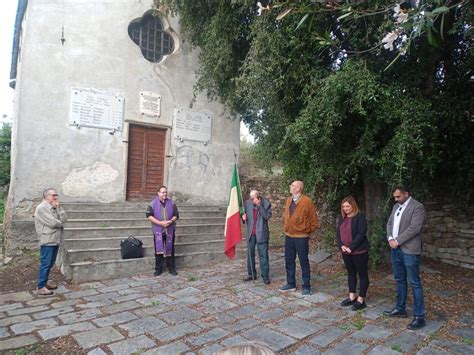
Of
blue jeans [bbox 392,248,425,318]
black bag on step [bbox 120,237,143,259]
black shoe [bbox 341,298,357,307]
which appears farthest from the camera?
black bag on step [bbox 120,237,143,259]

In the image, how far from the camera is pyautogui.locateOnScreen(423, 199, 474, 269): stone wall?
7254mm

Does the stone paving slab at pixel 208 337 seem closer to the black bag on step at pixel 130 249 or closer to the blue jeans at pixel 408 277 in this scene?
the blue jeans at pixel 408 277

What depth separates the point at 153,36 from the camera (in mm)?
10078

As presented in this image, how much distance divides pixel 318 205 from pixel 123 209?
5.15 metres

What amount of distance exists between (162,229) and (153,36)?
245 inches

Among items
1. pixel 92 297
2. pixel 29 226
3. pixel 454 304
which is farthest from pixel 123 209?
pixel 454 304

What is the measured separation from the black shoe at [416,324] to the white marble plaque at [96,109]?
7.76 metres

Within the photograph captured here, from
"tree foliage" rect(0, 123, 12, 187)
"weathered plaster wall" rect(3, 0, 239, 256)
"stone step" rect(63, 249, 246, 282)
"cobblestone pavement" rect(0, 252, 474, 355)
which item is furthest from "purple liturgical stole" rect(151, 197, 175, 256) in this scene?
"tree foliage" rect(0, 123, 12, 187)

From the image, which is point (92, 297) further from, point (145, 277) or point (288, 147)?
point (288, 147)

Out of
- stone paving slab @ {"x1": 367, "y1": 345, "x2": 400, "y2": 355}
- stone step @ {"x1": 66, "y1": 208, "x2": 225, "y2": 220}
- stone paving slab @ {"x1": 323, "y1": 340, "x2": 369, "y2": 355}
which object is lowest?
stone paving slab @ {"x1": 323, "y1": 340, "x2": 369, "y2": 355}

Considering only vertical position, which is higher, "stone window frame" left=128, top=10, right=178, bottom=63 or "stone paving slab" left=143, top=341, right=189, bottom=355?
"stone window frame" left=128, top=10, right=178, bottom=63

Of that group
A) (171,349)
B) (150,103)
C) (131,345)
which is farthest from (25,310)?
(150,103)

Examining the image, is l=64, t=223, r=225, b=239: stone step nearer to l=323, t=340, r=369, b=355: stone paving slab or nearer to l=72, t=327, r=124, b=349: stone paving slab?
l=72, t=327, r=124, b=349: stone paving slab

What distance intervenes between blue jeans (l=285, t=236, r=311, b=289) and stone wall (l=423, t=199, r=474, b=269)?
12.9ft
